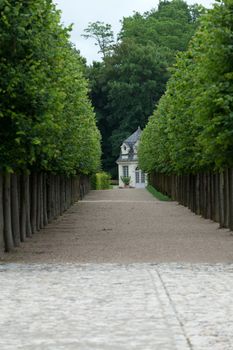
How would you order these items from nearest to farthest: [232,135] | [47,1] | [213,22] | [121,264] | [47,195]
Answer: [121,264] → [47,1] → [232,135] → [213,22] → [47,195]

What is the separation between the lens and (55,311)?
1150 cm

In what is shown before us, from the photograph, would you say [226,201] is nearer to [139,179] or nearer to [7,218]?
[7,218]

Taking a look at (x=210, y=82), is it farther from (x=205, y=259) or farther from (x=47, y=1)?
(x=205, y=259)

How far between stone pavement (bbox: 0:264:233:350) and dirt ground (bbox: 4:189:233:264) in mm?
2318

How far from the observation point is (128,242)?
2466 centimetres

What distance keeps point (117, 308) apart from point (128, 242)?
42.4ft

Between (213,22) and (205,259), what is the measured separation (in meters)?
9.22

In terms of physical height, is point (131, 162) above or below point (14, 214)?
above

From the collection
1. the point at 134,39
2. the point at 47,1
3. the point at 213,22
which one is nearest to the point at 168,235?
the point at 213,22

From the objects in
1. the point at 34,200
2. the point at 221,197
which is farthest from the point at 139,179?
Answer: the point at 34,200

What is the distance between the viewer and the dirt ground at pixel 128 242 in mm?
20141

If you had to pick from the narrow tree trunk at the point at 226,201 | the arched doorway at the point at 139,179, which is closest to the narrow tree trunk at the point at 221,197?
the narrow tree trunk at the point at 226,201

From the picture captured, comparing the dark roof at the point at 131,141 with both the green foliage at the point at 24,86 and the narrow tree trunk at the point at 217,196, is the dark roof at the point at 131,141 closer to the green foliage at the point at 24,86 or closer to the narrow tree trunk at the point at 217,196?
the narrow tree trunk at the point at 217,196

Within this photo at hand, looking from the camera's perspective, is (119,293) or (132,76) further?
(132,76)
